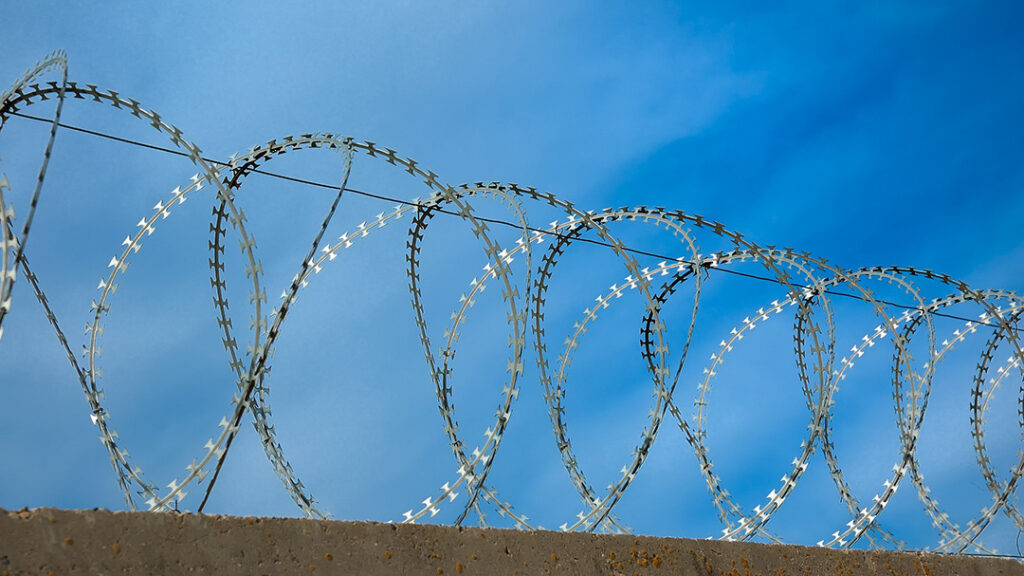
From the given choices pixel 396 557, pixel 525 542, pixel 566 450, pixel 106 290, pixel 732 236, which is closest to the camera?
pixel 396 557

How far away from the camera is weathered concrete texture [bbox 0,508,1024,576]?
524 centimetres

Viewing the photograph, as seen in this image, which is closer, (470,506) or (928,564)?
(470,506)

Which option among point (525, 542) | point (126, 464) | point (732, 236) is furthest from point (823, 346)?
point (126, 464)

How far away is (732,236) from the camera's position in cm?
886

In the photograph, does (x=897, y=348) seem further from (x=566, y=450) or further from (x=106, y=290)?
(x=106, y=290)

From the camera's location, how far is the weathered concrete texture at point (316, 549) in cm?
524

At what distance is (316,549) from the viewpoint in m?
6.02

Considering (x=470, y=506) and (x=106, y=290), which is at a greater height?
(x=106, y=290)

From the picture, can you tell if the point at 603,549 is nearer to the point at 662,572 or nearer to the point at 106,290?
the point at 662,572

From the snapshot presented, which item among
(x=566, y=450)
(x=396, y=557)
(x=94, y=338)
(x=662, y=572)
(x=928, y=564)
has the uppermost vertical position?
(x=94, y=338)

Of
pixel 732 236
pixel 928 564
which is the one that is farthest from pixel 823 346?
pixel 928 564

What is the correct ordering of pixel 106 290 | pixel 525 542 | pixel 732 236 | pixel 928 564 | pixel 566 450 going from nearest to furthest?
pixel 525 542 < pixel 106 290 < pixel 566 450 < pixel 732 236 < pixel 928 564

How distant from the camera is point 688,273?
941 cm

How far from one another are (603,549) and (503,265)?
2068 mm
